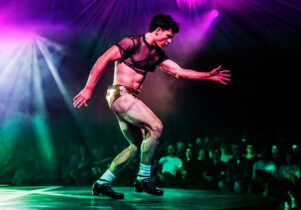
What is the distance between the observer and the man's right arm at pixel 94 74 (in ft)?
10.4

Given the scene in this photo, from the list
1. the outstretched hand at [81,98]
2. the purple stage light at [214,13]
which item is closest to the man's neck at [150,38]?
the outstretched hand at [81,98]

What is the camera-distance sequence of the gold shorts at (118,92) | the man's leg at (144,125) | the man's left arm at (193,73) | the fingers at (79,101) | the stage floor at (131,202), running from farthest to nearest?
1. the man's left arm at (193,73)
2. the gold shorts at (118,92)
3. the man's leg at (144,125)
4. the fingers at (79,101)
5. the stage floor at (131,202)

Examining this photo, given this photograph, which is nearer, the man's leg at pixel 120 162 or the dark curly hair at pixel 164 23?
the man's leg at pixel 120 162

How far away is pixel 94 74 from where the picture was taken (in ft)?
10.7

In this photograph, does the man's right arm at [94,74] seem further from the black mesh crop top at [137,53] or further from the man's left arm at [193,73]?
the man's left arm at [193,73]

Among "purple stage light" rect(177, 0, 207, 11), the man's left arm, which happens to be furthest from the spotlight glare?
the man's left arm

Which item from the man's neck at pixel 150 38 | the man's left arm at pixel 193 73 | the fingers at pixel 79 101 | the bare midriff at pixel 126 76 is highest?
the man's neck at pixel 150 38

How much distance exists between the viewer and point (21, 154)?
8.88 m

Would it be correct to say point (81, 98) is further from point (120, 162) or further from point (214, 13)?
point (214, 13)

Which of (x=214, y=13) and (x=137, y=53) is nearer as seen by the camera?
(x=137, y=53)

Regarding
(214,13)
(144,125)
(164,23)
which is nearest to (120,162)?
(144,125)

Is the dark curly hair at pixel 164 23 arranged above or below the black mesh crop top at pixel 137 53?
above

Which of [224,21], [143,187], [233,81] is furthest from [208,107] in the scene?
[143,187]

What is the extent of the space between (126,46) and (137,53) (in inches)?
6.3
